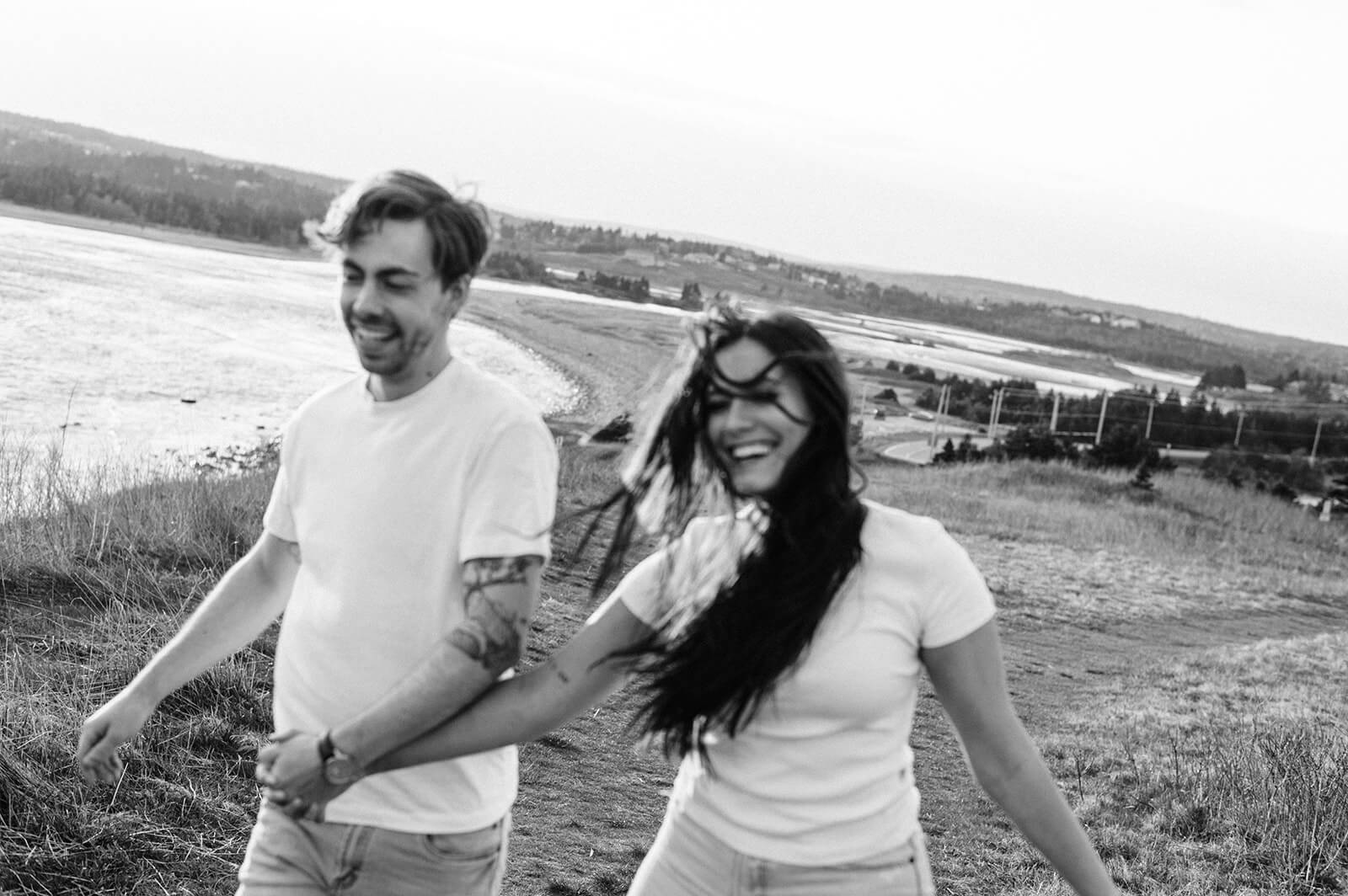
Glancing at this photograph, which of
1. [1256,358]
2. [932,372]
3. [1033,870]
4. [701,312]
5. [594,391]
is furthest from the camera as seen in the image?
[1256,358]

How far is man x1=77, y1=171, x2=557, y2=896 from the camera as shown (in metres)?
2.09

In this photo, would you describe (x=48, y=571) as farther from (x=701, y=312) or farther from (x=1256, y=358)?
(x=1256, y=358)

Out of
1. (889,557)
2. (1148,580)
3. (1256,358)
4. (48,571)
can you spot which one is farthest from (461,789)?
(1256,358)

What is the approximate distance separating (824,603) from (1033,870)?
380 cm

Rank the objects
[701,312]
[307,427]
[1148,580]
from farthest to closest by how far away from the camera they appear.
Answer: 1. [1148,580]
2. [307,427]
3. [701,312]

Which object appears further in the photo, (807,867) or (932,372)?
(932,372)

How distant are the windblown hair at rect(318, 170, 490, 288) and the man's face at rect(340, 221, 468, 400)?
13mm

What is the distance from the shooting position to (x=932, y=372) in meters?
63.3

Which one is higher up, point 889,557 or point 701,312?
point 701,312

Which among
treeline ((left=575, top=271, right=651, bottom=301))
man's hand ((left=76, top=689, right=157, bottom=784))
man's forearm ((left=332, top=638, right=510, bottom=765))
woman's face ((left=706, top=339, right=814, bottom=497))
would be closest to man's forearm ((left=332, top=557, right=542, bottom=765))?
man's forearm ((left=332, top=638, right=510, bottom=765))

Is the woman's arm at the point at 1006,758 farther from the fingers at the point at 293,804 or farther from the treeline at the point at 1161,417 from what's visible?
the treeline at the point at 1161,417

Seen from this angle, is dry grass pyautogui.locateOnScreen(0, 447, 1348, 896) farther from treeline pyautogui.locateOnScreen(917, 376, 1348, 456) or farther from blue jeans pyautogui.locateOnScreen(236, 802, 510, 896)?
treeline pyautogui.locateOnScreen(917, 376, 1348, 456)

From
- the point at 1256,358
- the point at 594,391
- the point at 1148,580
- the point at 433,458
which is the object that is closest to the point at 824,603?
the point at 433,458

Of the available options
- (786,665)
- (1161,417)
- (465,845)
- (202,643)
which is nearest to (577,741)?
(202,643)
